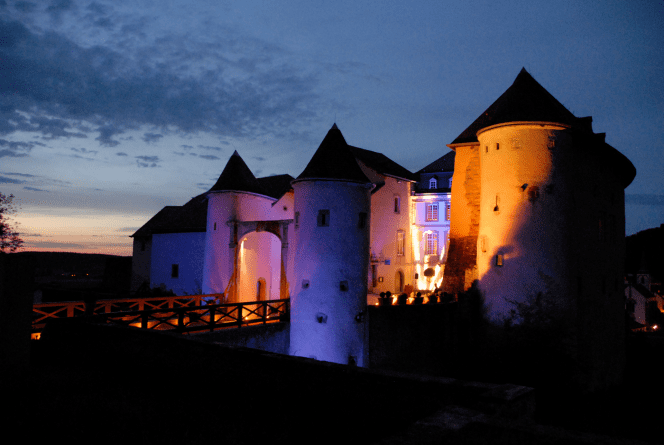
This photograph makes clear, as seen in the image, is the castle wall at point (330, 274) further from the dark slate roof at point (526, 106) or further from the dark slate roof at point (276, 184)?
the dark slate roof at point (276, 184)

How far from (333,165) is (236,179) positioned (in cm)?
911

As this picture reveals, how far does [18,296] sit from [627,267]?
3150 inches

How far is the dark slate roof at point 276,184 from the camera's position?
102 feet

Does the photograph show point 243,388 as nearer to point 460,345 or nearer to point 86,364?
point 86,364

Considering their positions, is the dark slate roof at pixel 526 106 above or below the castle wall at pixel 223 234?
above

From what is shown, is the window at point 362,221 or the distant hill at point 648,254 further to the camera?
the distant hill at point 648,254

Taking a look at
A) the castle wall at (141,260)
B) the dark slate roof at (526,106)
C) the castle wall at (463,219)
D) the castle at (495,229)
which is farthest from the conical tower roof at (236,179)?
the castle wall at (141,260)

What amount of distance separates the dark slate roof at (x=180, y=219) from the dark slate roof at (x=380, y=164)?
11.9m

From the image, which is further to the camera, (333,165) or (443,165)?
(443,165)

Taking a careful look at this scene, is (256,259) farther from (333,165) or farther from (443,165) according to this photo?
(443,165)

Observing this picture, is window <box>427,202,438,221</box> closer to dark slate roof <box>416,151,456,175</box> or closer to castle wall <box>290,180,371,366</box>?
dark slate roof <box>416,151,456,175</box>

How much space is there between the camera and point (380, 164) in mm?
32312

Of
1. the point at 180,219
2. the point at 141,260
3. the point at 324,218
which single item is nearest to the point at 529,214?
the point at 324,218

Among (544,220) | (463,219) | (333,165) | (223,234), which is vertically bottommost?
(223,234)
